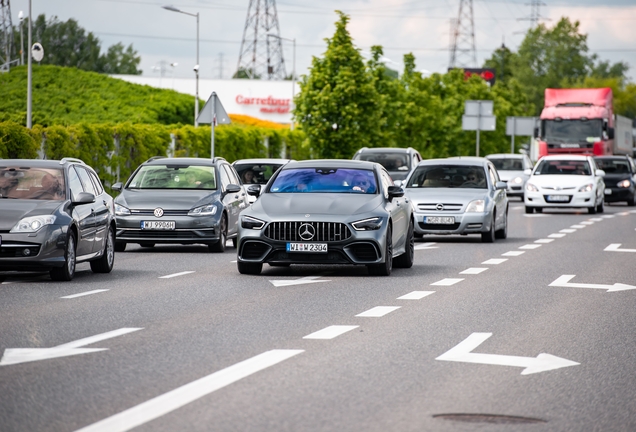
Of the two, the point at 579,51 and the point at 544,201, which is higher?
the point at 579,51

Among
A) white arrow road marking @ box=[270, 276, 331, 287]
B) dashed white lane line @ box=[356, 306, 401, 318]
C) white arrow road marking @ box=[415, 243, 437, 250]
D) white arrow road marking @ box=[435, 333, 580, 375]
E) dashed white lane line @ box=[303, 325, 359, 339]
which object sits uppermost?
white arrow road marking @ box=[435, 333, 580, 375]

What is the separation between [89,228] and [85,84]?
7645 centimetres

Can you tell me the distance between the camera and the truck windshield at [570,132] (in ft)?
180

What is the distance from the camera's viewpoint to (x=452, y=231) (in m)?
24.1

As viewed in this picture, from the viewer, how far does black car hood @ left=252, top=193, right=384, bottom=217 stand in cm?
1628

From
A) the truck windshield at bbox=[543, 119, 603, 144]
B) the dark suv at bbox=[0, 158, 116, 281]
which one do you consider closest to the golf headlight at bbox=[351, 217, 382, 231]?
the dark suv at bbox=[0, 158, 116, 281]

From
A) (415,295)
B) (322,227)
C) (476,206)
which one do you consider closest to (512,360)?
(415,295)

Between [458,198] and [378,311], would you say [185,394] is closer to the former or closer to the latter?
[378,311]

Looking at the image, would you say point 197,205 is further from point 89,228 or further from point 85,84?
point 85,84

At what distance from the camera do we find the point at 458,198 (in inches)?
957

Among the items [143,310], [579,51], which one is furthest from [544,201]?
[579,51]

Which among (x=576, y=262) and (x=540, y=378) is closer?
(x=540, y=378)

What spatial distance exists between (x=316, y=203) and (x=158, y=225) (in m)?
5.28

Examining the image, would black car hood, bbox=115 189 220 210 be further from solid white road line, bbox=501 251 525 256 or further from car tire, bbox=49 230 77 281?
car tire, bbox=49 230 77 281
